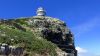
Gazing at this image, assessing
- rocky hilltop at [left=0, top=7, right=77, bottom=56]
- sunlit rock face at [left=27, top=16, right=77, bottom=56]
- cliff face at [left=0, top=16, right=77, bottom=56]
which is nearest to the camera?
rocky hilltop at [left=0, top=7, right=77, bottom=56]

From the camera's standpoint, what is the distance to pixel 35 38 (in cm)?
7225

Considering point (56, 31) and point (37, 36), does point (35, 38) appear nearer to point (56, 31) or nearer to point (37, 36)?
point (37, 36)

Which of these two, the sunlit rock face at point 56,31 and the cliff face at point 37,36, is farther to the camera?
the sunlit rock face at point 56,31

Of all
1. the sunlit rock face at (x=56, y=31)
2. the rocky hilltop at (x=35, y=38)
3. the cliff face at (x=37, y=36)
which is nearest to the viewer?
the rocky hilltop at (x=35, y=38)

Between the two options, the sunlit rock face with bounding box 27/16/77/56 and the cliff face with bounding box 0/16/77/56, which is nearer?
the cliff face with bounding box 0/16/77/56

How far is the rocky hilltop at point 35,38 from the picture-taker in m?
62.0

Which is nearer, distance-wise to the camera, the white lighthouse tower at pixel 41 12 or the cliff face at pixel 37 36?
the cliff face at pixel 37 36

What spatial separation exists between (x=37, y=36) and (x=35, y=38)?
26.9ft

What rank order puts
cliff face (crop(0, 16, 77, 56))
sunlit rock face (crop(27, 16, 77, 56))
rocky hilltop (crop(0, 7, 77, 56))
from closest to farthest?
rocky hilltop (crop(0, 7, 77, 56))
cliff face (crop(0, 16, 77, 56))
sunlit rock face (crop(27, 16, 77, 56))

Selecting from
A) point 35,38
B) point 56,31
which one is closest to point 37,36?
point 35,38

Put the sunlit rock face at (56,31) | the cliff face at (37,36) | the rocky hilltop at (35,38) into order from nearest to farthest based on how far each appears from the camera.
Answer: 1. the rocky hilltop at (35,38)
2. the cliff face at (37,36)
3. the sunlit rock face at (56,31)

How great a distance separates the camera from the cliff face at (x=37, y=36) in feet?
209


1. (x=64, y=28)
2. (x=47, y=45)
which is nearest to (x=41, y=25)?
(x=64, y=28)

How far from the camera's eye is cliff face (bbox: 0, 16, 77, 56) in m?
63.8
